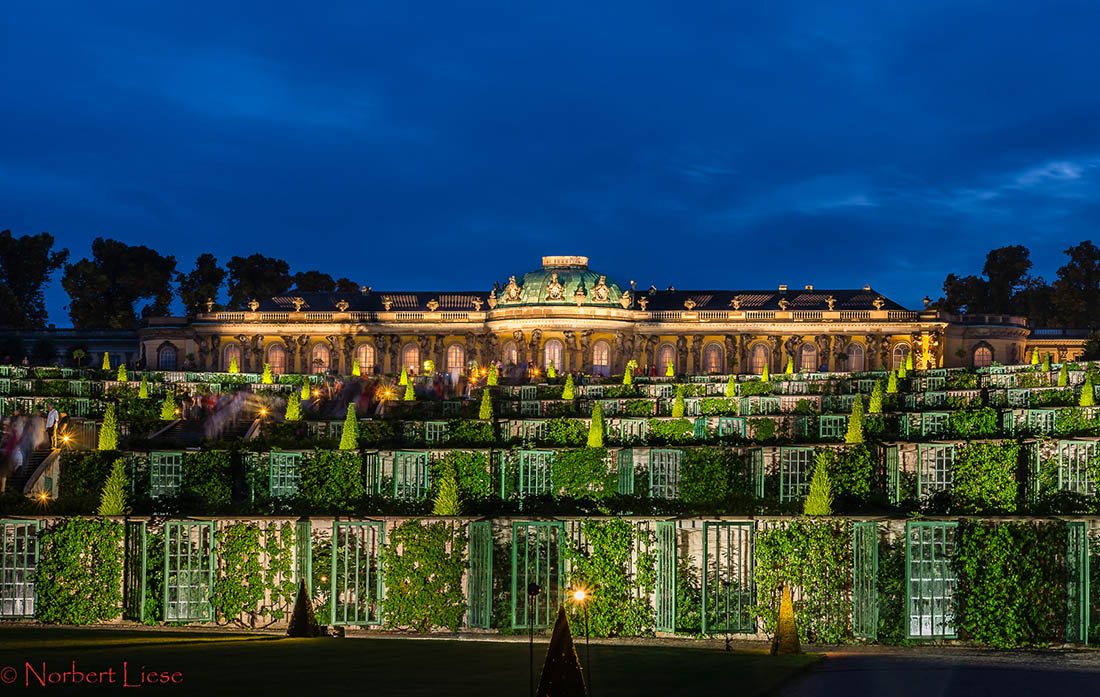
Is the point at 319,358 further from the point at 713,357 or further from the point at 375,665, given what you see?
the point at 375,665

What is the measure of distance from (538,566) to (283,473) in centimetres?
1372

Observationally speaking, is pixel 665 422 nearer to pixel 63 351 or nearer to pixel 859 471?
pixel 859 471

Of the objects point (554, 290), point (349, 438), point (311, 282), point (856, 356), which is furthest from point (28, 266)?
point (349, 438)

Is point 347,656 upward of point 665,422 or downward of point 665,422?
downward

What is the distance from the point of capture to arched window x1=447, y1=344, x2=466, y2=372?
12675 cm

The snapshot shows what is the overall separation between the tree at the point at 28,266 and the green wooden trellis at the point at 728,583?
122m

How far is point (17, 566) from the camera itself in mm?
27984

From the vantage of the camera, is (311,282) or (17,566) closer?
(17,566)

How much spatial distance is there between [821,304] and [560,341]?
72.5 ft

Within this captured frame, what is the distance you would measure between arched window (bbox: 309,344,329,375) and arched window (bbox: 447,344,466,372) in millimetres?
10264

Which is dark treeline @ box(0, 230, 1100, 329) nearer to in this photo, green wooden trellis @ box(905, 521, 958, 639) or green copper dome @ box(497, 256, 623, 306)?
green copper dome @ box(497, 256, 623, 306)

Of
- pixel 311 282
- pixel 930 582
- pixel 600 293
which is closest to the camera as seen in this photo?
pixel 930 582

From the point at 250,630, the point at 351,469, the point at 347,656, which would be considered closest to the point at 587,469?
the point at 351,469

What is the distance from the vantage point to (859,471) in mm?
34531
